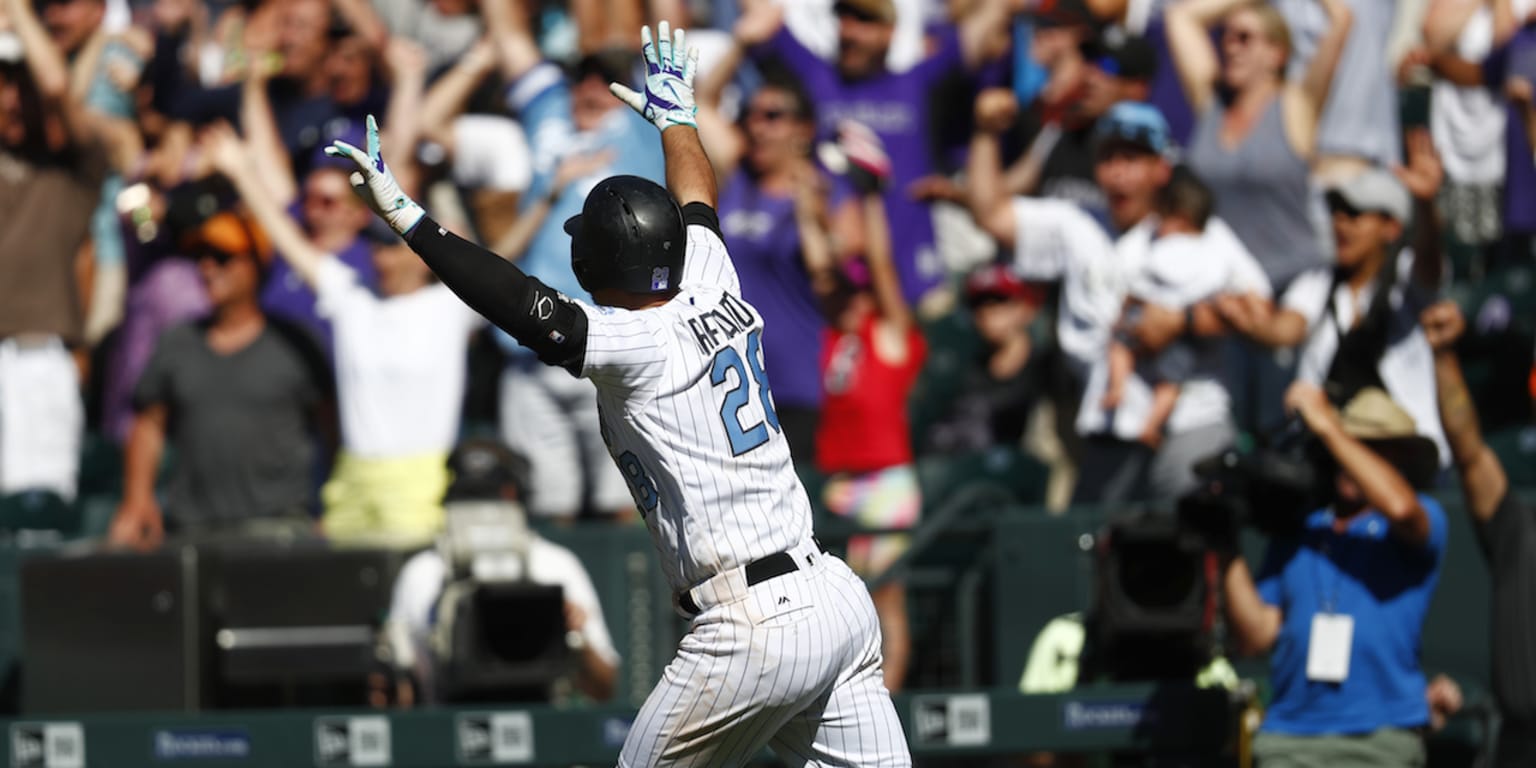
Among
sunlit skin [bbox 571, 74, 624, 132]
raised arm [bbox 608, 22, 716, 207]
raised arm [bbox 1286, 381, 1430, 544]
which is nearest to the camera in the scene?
raised arm [bbox 608, 22, 716, 207]

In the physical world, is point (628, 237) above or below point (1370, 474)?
above

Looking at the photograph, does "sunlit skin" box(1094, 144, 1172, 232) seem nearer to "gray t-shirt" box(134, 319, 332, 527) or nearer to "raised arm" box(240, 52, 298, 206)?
"gray t-shirt" box(134, 319, 332, 527)

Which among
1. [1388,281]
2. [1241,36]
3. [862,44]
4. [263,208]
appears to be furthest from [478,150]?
[1388,281]

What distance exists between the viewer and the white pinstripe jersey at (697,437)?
16.7 ft

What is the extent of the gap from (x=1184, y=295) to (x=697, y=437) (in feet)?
12.3

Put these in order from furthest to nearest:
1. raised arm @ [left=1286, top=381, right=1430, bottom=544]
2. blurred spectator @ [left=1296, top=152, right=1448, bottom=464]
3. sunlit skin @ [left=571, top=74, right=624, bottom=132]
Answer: sunlit skin @ [left=571, top=74, right=624, bottom=132]
blurred spectator @ [left=1296, top=152, right=1448, bottom=464]
raised arm @ [left=1286, top=381, right=1430, bottom=544]

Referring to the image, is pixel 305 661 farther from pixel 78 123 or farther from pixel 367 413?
pixel 78 123

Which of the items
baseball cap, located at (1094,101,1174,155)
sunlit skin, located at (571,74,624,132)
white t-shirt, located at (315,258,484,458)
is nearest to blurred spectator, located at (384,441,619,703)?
white t-shirt, located at (315,258,484,458)

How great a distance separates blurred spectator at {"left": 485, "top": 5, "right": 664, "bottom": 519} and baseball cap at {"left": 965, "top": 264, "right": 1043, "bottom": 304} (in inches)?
52.2

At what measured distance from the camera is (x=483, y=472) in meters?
7.70

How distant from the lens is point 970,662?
7984 mm

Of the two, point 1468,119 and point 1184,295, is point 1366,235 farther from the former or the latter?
point 1468,119

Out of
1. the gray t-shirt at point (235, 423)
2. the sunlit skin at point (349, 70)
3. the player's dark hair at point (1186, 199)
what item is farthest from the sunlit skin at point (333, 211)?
the player's dark hair at point (1186, 199)

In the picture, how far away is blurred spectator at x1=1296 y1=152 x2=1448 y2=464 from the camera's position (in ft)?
25.3
